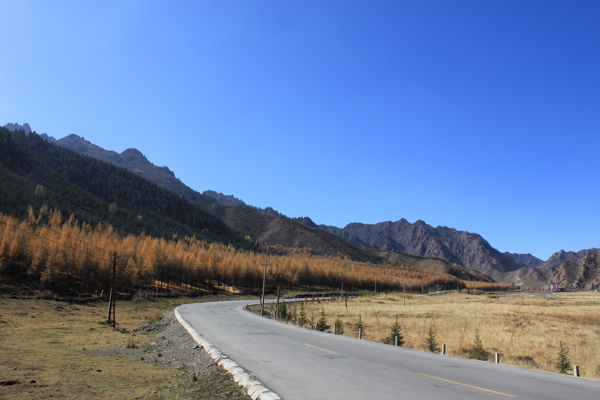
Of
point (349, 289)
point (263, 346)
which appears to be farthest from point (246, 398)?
point (349, 289)

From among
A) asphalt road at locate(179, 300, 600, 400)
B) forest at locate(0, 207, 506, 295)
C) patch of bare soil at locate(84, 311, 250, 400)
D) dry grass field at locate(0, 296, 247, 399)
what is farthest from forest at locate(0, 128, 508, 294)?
asphalt road at locate(179, 300, 600, 400)

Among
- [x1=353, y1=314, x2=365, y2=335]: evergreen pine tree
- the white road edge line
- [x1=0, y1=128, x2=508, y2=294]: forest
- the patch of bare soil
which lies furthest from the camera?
[x1=0, y1=128, x2=508, y2=294]: forest

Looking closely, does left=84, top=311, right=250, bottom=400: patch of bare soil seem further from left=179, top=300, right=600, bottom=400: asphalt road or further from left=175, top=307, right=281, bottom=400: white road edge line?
left=179, top=300, right=600, bottom=400: asphalt road

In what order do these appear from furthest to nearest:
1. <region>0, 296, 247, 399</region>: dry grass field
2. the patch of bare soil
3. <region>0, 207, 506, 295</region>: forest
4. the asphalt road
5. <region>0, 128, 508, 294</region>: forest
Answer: <region>0, 128, 508, 294</region>: forest < <region>0, 207, 506, 295</region>: forest < <region>0, 296, 247, 399</region>: dry grass field < the patch of bare soil < the asphalt road

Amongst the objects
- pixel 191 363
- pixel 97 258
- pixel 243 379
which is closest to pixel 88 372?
pixel 191 363

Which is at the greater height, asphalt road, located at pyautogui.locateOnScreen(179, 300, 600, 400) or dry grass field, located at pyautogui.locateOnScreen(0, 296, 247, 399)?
asphalt road, located at pyautogui.locateOnScreen(179, 300, 600, 400)

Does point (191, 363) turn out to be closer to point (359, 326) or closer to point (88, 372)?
point (88, 372)

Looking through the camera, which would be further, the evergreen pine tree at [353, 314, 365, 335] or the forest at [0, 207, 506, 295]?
the forest at [0, 207, 506, 295]

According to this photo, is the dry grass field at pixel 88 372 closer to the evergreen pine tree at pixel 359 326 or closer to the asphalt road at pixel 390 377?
the asphalt road at pixel 390 377

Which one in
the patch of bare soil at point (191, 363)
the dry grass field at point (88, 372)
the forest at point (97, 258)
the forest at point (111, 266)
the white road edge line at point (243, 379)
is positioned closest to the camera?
the white road edge line at point (243, 379)

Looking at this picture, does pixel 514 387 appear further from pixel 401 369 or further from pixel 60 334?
pixel 60 334

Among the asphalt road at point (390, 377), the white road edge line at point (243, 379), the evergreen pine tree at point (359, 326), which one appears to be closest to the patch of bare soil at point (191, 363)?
the white road edge line at point (243, 379)

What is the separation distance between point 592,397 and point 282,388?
7.31m

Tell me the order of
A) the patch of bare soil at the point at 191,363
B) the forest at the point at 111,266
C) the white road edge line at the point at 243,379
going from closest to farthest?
1. the white road edge line at the point at 243,379
2. the patch of bare soil at the point at 191,363
3. the forest at the point at 111,266
